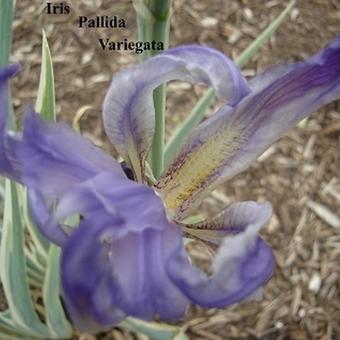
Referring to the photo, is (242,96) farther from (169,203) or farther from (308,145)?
(308,145)

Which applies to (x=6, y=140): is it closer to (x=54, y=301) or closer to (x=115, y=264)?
(x=115, y=264)

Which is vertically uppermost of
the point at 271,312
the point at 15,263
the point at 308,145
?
the point at 15,263

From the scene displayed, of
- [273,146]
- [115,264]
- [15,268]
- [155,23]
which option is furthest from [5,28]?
[273,146]

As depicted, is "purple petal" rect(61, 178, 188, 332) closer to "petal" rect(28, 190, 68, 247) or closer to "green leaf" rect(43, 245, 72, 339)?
"petal" rect(28, 190, 68, 247)

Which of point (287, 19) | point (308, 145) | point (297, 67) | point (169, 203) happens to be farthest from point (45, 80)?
point (287, 19)

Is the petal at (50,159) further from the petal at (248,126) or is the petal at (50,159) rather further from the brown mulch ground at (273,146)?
the brown mulch ground at (273,146)

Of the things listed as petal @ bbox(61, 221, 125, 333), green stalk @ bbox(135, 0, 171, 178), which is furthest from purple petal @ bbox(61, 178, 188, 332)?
green stalk @ bbox(135, 0, 171, 178)
